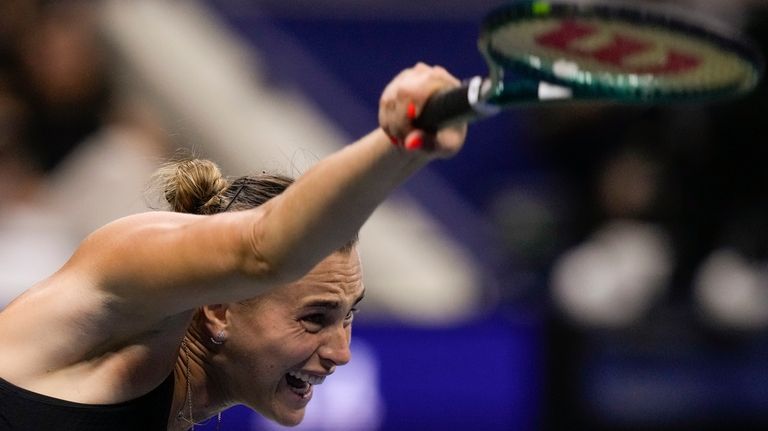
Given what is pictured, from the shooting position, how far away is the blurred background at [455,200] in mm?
4656

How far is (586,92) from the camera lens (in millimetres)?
1824

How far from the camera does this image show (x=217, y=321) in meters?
2.58

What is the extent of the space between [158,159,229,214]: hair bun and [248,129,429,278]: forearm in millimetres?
628

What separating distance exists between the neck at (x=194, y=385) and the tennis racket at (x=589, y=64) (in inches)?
36.8

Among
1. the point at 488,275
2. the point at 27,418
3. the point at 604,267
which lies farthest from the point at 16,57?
the point at 27,418

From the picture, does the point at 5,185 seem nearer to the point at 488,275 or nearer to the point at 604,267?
the point at 488,275

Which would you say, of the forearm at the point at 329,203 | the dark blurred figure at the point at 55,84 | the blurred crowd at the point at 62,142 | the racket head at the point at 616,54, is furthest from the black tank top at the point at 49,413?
the dark blurred figure at the point at 55,84

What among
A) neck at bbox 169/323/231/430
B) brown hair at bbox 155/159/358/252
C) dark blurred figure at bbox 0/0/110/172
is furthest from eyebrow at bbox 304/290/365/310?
dark blurred figure at bbox 0/0/110/172

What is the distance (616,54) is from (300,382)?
1.11m

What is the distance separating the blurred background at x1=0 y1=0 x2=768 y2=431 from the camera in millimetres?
4656

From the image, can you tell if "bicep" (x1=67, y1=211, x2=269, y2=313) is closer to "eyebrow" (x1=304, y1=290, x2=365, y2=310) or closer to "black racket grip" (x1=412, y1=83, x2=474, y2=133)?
"black racket grip" (x1=412, y1=83, x2=474, y2=133)

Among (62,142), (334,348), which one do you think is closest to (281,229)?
(334,348)

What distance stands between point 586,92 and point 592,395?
2997 millimetres

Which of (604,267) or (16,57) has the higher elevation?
(16,57)
